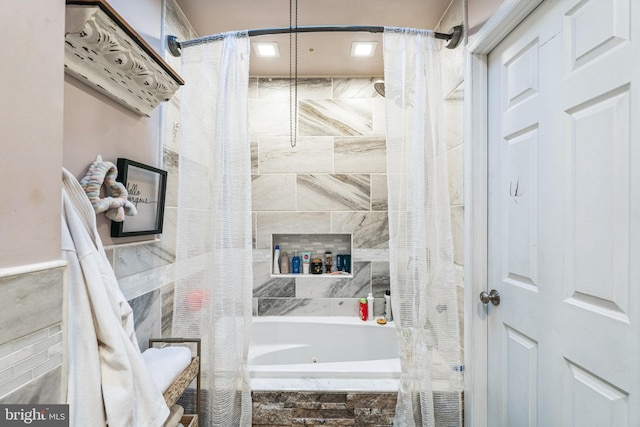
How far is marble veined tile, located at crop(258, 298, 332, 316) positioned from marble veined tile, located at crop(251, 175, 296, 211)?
76 cm

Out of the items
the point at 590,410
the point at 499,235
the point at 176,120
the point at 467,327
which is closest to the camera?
the point at 590,410

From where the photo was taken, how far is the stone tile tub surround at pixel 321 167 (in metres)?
2.47

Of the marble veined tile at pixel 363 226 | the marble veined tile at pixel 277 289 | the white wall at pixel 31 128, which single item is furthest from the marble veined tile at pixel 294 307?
the white wall at pixel 31 128

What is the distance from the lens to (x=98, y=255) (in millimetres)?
788

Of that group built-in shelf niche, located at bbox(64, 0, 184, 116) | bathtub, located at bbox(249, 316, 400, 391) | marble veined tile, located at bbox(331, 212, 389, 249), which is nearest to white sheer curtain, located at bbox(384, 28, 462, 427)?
bathtub, located at bbox(249, 316, 400, 391)

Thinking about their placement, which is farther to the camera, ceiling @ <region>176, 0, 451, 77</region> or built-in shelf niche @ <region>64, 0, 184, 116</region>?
ceiling @ <region>176, 0, 451, 77</region>

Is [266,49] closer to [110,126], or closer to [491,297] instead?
[110,126]

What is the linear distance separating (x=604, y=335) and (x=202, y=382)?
1.49m

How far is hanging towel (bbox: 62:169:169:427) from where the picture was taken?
68cm

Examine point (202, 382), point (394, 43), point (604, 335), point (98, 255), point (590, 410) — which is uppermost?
point (394, 43)

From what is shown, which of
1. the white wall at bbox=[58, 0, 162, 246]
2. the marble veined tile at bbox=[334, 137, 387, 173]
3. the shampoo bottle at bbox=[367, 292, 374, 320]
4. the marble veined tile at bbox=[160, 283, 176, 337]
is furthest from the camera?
the marble veined tile at bbox=[334, 137, 387, 173]

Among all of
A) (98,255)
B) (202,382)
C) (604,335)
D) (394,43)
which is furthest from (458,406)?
(394,43)

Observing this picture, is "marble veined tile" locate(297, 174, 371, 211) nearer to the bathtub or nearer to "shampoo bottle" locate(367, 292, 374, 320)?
"shampoo bottle" locate(367, 292, 374, 320)

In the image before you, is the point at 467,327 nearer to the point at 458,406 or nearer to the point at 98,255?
the point at 458,406
